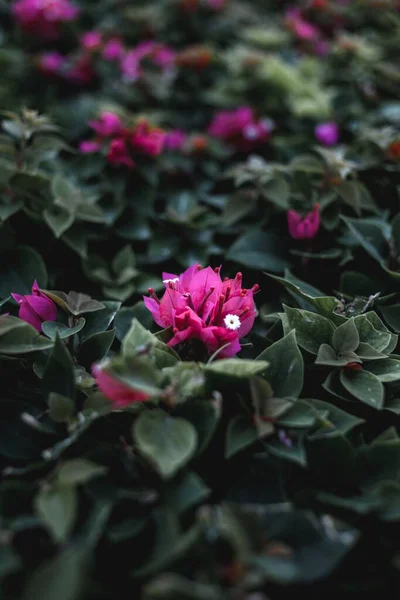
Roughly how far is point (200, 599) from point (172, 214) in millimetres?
978

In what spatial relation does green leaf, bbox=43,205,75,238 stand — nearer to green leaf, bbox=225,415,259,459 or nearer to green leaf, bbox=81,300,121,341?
green leaf, bbox=81,300,121,341

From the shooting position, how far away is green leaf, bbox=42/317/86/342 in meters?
0.93

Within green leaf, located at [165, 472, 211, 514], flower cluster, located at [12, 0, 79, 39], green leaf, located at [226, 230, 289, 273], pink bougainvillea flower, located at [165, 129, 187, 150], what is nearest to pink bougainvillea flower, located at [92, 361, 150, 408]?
green leaf, located at [165, 472, 211, 514]

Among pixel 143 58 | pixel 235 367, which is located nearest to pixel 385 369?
pixel 235 367

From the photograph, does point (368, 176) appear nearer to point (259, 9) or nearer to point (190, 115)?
point (190, 115)

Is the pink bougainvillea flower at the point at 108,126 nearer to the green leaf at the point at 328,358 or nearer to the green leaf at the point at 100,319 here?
the green leaf at the point at 100,319

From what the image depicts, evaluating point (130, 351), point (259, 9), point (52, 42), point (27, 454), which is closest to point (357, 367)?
point (130, 351)

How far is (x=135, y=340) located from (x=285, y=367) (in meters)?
0.23

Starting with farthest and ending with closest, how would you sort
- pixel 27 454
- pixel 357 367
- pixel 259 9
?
pixel 259 9 < pixel 357 367 < pixel 27 454

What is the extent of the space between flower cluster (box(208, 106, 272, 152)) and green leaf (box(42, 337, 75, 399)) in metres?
1.22

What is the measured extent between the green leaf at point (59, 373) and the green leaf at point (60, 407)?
0.04 meters

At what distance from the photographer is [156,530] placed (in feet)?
2.21

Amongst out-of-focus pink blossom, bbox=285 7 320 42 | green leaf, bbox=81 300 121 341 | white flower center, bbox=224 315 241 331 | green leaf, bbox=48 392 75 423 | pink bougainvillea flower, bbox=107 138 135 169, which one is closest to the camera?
green leaf, bbox=48 392 75 423

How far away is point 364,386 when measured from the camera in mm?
870
